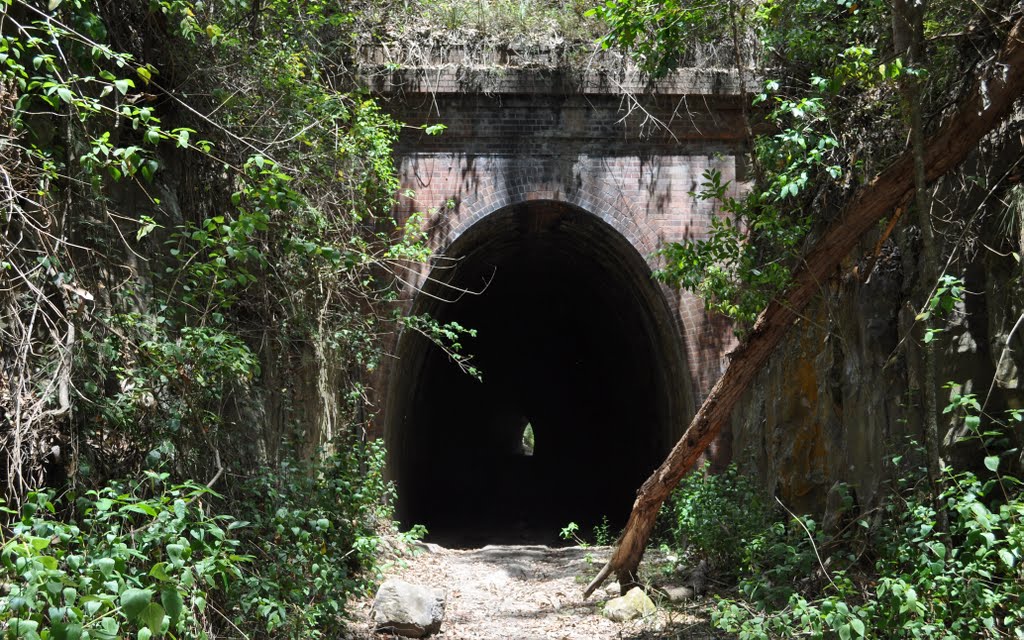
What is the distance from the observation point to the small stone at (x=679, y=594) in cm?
746

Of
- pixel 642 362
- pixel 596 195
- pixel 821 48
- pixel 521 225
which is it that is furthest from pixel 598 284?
pixel 821 48

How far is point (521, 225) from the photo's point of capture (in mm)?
11180

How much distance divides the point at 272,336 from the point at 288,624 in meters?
2.40

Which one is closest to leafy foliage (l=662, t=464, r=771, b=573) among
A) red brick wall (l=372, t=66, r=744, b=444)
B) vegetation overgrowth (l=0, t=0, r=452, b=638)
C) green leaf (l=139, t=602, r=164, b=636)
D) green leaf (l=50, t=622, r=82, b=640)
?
red brick wall (l=372, t=66, r=744, b=444)

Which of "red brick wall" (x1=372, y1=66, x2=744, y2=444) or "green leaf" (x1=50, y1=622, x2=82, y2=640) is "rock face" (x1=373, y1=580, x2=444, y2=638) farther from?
"green leaf" (x1=50, y1=622, x2=82, y2=640)

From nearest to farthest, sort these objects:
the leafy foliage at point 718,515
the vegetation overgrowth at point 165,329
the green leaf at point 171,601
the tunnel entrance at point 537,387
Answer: the green leaf at point 171,601 < the vegetation overgrowth at point 165,329 < the leafy foliage at point 718,515 < the tunnel entrance at point 537,387

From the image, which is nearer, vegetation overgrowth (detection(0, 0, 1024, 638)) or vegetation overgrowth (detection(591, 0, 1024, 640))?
vegetation overgrowth (detection(0, 0, 1024, 638))

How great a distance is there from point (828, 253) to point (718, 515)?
3.30m

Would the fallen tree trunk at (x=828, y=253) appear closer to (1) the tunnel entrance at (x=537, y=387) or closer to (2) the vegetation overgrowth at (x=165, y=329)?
(2) the vegetation overgrowth at (x=165, y=329)

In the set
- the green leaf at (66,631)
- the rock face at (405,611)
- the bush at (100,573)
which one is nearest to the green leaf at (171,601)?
the bush at (100,573)

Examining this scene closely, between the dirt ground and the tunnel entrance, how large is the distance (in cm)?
174

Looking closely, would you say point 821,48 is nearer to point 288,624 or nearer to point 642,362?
point 288,624

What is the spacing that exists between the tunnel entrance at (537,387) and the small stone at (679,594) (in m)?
2.69

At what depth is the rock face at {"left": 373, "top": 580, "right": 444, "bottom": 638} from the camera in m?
6.72
